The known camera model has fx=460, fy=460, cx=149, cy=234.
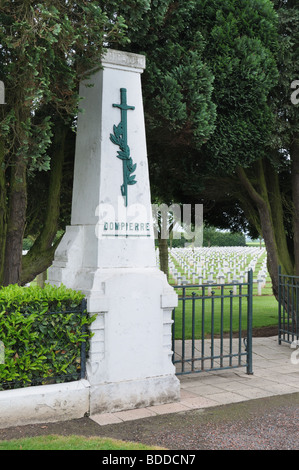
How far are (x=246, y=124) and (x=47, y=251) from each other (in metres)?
3.85

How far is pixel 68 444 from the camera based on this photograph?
4.31m

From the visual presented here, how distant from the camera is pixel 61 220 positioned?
916 cm

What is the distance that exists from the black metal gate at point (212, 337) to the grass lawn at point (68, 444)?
184cm

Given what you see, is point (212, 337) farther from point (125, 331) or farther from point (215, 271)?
point (215, 271)

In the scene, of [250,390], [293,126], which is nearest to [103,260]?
[250,390]

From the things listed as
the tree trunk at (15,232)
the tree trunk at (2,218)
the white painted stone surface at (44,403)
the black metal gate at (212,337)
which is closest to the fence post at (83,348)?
the white painted stone surface at (44,403)

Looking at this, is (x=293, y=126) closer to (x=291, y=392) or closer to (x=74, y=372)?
(x=291, y=392)

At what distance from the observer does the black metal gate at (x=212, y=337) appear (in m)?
6.44

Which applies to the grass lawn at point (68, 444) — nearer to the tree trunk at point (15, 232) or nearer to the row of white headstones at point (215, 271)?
the tree trunk at point (15, 232)

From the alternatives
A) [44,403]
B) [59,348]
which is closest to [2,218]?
[59,348]

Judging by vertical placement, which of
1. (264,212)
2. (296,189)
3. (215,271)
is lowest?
(215,271)

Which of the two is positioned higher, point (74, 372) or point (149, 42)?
point (149, 42)

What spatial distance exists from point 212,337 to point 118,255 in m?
1.99

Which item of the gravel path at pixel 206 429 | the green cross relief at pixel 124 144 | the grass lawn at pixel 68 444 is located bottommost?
the gravel path at pixel 206 429
